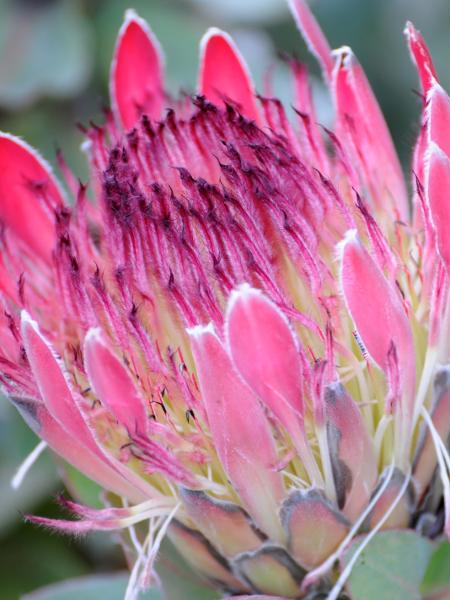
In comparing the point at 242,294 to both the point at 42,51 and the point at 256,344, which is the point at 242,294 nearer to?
the point at 256,344

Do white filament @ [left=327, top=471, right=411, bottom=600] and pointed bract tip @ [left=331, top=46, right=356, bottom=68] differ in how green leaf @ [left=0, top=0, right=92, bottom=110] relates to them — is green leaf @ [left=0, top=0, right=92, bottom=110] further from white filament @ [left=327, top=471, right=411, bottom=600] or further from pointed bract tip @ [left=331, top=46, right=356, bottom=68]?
white filament @ [left=327, top=471, right=411, bottom=600]

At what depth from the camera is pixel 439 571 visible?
1.15 metres

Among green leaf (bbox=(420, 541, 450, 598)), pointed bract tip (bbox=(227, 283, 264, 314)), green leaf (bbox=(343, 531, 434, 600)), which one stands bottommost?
green leaf (bbox=(420, 541, 450, 598))

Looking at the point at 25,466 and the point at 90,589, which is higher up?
the point at 25,466

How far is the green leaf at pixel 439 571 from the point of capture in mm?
1149

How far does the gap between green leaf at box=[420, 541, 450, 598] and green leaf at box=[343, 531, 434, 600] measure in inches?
0.5

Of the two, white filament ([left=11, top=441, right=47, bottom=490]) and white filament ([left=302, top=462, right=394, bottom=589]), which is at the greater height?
white filament ([left=11, top=441, right=47, bottom=490])

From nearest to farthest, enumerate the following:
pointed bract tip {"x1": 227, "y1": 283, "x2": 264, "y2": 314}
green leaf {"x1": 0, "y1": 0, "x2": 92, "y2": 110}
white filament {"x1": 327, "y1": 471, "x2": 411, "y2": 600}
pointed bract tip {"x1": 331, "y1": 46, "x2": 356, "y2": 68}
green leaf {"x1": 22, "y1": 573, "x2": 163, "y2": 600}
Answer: pointed bract tip {"x1": 227, "y1": 283, "x2": 264, "y2": 314} → white filament {"x1": 327, "y1": 471, "x2": 411, "y2": 600} → pointed bract tip {"x1": 331, "y1": 46, "x2": 356, "y2": 68} → green leaf {"x1": 22, "y1": 573, "x2": 163, "y2": 600} → green leaf {"x1": 0, "y1": 0, "x2": 92, "y2": 110}

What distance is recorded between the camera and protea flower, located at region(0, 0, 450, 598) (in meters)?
1.05

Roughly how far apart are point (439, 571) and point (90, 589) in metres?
0.54

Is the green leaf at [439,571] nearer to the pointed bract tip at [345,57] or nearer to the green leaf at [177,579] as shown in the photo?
the green leaf at [177,579]

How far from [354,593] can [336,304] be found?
33 centimetres

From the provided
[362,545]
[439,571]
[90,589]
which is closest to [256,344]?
[362,545]

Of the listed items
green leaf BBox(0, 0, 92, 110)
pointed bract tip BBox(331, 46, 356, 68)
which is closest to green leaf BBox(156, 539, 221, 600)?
pointed bract tip BBox(331, 46, 356, 68)
